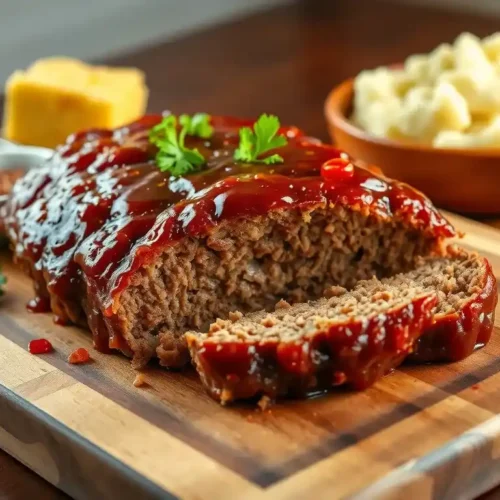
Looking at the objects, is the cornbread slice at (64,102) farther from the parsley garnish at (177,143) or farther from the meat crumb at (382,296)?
the meat crumb at (382,296)

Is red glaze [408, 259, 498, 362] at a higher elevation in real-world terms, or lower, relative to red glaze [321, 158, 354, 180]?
lower

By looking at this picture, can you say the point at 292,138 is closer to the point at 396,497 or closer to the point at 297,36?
the point at 396,497

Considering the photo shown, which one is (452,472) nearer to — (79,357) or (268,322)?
(268,322)

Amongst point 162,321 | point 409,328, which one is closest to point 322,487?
point 409,328

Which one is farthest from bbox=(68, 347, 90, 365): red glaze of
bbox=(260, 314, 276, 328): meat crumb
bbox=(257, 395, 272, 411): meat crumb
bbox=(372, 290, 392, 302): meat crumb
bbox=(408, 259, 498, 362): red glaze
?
bbox=(408, 259, 498, 362): red glaze

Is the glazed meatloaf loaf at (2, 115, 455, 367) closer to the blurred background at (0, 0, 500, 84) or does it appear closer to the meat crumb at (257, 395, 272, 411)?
the meat crumb at (257, 395, 272, 411)

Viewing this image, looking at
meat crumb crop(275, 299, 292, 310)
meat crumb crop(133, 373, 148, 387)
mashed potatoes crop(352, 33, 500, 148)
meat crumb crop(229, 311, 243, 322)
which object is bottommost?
meat crumb crop(133, 373, 148, 387)

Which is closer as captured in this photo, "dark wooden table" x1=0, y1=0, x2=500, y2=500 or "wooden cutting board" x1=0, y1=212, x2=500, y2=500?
"wooden cutting board" x1=0, y1=212, x2=500, y2=500
